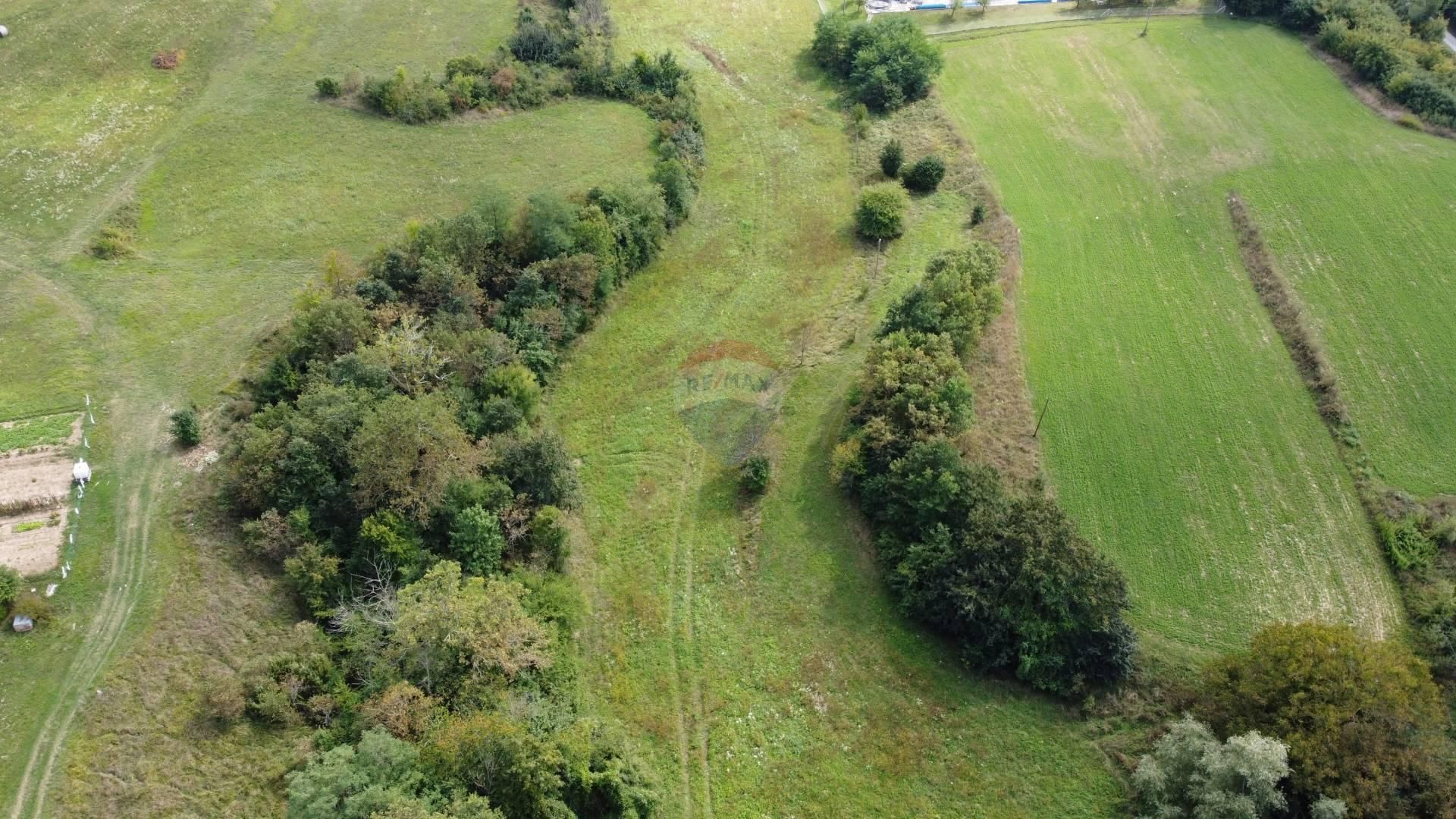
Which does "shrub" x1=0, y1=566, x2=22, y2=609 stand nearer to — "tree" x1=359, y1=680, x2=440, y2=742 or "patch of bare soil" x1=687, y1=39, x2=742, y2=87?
"tree" x1=359, y1=680, x2=440, y2=742

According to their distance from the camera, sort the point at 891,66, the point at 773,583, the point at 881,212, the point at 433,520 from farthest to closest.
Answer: the point at 891,66 → the point at 881,212 → the point at 773,583 → the point at 433,520

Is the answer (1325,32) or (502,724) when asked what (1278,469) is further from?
(1325,32)

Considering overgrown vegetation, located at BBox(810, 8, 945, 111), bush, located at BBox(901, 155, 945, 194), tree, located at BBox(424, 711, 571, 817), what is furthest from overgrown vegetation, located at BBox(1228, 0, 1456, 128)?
tree, located at BBox(424, 711, 571, 817)

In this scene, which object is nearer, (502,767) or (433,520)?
(502,767)

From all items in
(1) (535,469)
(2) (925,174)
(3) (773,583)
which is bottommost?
(3) (773,583)

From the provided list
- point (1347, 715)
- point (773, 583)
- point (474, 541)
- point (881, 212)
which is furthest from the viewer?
point (881, 212)

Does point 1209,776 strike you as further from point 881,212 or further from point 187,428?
point 187,428

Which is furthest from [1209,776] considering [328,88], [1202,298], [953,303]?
[328,88]
